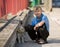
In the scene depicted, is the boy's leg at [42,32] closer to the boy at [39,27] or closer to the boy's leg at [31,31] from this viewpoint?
the boy at [39,27]

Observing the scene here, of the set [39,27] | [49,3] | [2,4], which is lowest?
[49,3]

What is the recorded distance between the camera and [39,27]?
873 centimetres

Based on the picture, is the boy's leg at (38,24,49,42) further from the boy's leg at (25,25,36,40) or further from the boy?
the boy's leg at (25,25,36,40)

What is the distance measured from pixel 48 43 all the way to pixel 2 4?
1.73 metres

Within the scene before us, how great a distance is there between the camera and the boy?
8.70 m

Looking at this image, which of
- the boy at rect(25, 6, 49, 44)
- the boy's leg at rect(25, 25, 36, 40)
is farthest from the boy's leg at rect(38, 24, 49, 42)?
the boy's leg at rect(25, 25, 36, 40)

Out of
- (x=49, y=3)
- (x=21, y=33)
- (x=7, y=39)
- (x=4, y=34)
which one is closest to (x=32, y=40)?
(x=21, y=33)

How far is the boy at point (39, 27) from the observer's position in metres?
8.70

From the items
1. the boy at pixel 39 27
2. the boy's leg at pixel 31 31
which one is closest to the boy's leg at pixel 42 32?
the boy at pixel 39 27

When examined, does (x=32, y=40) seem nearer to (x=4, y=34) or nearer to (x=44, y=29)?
(x=44, y=29)

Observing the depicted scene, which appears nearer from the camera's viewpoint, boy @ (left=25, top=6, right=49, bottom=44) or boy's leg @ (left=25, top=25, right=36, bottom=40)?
boy @ (left=25, top=6, right=49, bottom=44)

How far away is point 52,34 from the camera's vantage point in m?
11.0

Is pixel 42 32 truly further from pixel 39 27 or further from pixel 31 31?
pixel 31 31

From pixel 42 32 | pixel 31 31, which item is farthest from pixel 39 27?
pixel 31 31
